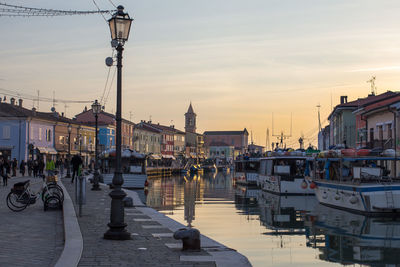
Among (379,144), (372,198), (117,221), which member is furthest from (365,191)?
(379,144)

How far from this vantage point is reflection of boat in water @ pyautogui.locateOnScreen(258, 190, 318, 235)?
64.9ft

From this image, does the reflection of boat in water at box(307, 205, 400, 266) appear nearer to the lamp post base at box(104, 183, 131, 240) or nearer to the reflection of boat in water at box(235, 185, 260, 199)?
the lamp post base at box(104, 183, 131, 240)

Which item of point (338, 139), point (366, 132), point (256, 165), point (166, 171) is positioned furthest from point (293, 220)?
point (166, 171)

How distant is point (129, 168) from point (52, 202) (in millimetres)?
27817

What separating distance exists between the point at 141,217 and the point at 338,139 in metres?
62.2

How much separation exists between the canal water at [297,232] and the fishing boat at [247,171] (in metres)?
25.9

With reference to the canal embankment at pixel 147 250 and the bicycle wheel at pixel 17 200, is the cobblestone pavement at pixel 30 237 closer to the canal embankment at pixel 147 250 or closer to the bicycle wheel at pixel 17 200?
the bicycle wheel at pixel 17 200

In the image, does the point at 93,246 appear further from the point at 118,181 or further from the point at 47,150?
the point at 47,150

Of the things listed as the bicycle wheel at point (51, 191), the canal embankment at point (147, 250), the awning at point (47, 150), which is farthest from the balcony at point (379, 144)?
the awning at point (47, 150)

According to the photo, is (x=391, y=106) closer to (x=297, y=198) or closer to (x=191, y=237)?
(x=297, y=198)

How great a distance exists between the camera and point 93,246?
37.3 feet

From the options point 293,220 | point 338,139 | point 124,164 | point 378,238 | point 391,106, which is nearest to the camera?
point 378,238

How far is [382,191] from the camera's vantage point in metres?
23.0

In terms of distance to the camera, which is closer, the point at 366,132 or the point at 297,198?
the point at 297,198
